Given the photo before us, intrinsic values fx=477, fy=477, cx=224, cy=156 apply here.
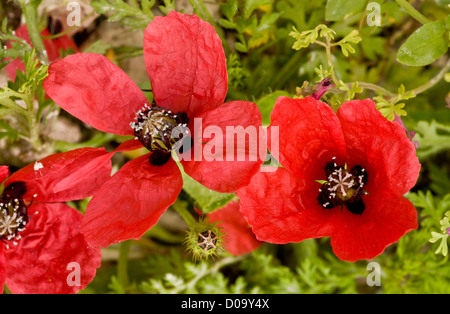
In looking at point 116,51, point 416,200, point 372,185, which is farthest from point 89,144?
point 416,200

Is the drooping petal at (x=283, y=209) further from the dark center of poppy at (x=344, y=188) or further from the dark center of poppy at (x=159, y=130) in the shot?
the dark center of poppy at (x=159, y=130)

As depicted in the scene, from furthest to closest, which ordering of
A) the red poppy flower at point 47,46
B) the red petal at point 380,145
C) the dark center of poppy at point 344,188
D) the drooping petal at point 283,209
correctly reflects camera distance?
the red poppy flower at point 47,46, the dark center of poppy at point 344,188, the drooping petal at point 283,209, the red petal at point 380,145

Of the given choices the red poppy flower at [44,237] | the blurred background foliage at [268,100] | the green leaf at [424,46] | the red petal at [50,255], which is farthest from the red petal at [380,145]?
the red petal at [50,255]

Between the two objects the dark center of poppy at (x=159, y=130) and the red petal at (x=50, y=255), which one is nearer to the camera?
the dark center of poppy at (x=159, y=130)

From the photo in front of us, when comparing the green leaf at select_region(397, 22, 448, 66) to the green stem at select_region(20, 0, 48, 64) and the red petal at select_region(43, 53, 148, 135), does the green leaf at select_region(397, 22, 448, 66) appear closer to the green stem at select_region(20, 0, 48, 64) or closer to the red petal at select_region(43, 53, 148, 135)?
the red petal at select_region(43, 53, 148, 135)

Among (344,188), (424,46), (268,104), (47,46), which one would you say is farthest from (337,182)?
(47,46)
